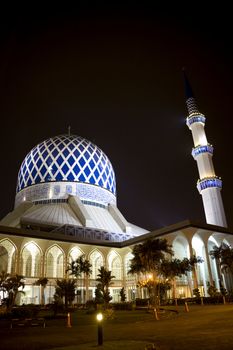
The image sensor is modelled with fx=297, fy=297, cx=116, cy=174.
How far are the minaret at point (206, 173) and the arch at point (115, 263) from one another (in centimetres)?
1373

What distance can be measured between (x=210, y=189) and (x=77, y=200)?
1946cm

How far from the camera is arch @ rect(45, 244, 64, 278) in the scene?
36781 millimetres

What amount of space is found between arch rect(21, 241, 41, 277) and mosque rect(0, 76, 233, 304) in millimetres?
71

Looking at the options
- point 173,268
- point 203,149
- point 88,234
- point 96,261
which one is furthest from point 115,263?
point 203,149

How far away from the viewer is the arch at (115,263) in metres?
39.8

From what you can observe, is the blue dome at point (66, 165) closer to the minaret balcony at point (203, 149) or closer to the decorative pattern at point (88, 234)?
the decorative pattern at point (88, 234)

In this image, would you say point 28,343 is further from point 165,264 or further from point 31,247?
point 31,247

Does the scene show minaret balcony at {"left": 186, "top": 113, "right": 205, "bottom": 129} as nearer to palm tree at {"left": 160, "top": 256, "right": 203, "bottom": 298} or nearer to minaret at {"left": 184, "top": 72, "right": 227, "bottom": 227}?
minaret at {"left": 184, "top": 72, "right": 227, "bottom": 227}

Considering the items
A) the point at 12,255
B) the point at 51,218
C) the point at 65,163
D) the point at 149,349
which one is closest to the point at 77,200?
the point at 51,218

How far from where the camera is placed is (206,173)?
144ft

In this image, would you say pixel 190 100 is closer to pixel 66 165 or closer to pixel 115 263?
pixel 66 165

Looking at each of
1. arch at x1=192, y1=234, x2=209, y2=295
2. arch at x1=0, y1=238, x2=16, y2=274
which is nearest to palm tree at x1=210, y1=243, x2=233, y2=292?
arch at x1=192, y1=234, x2=209, y2=295

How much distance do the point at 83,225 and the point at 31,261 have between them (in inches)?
326

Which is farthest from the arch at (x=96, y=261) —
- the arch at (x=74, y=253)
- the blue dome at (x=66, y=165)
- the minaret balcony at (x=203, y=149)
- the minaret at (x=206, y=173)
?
the minaret balcony at (x=203, y=149)
